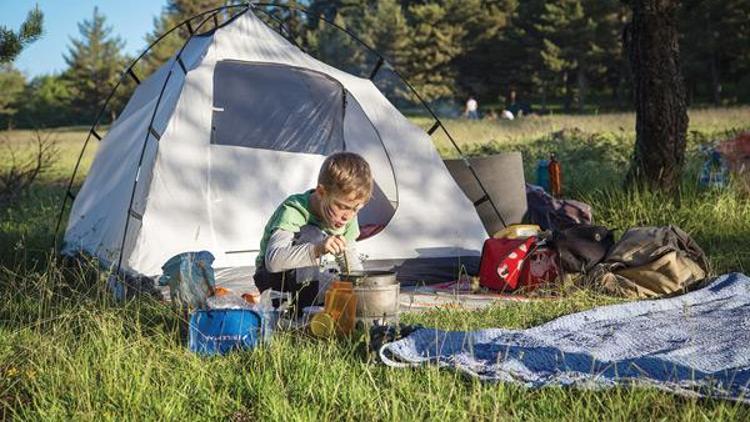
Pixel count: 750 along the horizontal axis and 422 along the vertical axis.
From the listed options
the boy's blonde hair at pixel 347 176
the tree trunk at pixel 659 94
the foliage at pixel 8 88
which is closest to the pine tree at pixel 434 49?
the foliage at pixel 8 88

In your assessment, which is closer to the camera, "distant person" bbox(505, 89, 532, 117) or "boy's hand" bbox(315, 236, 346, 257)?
"boy's hand" bbox(315, 236, 346, 257)

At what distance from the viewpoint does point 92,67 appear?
170 feet

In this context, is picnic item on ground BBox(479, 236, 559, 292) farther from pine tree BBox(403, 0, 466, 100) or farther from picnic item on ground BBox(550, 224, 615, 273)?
pine tree BBox(403, 0, 466, 100)

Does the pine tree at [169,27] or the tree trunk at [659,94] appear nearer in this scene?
the tree trunk at [659,94]

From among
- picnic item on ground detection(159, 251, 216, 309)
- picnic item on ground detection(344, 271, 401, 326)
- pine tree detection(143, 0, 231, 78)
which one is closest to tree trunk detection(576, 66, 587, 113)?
pine tree detection(143, 0, 231, 78)

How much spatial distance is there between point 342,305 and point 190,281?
77 centimetres

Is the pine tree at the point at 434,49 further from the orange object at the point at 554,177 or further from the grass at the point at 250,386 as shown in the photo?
the grass at the point at 250,386

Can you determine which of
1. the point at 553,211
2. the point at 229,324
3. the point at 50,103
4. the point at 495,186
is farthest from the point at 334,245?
the point at 50,103

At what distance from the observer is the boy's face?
389cm

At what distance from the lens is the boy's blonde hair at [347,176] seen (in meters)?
3.81

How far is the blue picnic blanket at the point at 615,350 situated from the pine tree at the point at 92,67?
4662cm

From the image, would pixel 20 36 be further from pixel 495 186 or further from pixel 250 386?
pixel 495 186

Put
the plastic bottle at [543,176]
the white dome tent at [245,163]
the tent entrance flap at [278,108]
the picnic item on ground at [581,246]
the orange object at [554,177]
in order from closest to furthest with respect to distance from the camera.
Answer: the picnic item on ground at [581,246] < the white dome tent at [245,163] < the tent entrance flap at [278,108] < the orange object at [554,177] < the plastic bottle at [543,176]

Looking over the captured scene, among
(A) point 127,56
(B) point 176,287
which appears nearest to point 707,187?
(B) point 176,287
